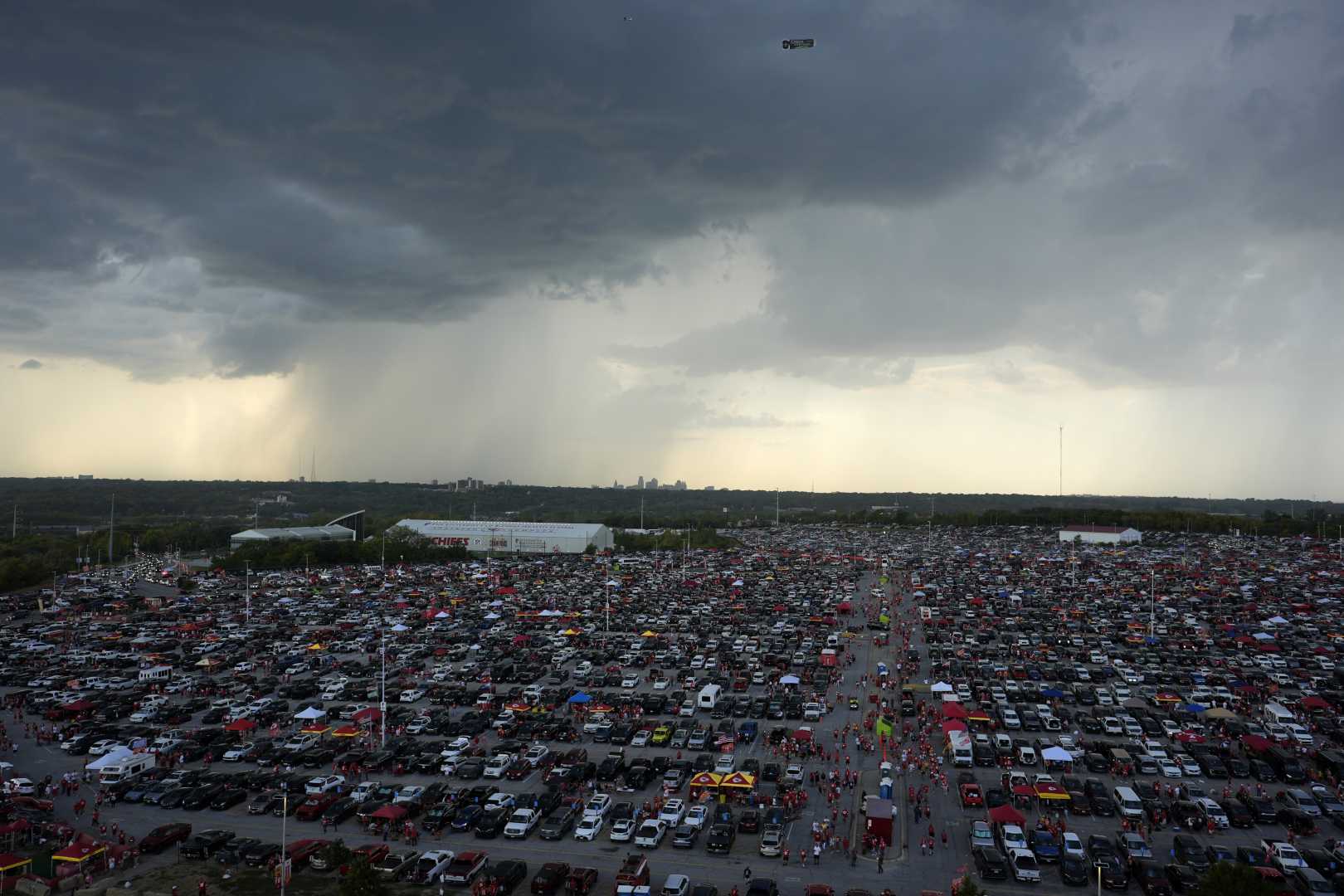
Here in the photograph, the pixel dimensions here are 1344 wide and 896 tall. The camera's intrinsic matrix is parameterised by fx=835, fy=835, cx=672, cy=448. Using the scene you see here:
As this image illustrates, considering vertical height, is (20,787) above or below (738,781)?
below

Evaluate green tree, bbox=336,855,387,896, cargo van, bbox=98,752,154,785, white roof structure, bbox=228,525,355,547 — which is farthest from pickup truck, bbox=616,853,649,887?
white roof structure, bbox=228,525,355,547

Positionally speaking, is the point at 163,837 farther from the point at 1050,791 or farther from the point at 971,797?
the point at 1050,791

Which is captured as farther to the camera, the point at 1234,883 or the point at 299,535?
the point at 299,535

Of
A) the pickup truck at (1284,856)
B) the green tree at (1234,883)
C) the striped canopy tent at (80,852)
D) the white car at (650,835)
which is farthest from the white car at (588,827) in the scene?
the pickup truck at (1284,856)

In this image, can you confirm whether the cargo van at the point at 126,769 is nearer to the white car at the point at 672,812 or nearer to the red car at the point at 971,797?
the white car at the point at 672,812

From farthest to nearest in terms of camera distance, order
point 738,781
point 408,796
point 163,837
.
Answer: point 738,781 < point 408,796 < point 163,837

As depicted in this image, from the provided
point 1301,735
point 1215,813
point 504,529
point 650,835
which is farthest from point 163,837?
point 504,529

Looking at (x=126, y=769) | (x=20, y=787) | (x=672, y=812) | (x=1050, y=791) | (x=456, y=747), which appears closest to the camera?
(x=672, y=812)
